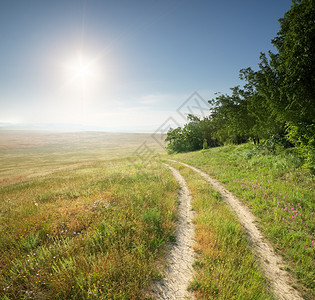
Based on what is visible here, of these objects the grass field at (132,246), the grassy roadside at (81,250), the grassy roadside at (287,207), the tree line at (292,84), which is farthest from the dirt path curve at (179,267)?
the tree line at (292,84)

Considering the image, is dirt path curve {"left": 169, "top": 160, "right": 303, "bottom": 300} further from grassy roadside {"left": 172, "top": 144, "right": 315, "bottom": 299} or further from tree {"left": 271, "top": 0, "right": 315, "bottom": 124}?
tree {"left": 271, "top": 0, "right": 315, "bottom": 124}

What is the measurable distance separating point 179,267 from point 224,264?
1.33 m

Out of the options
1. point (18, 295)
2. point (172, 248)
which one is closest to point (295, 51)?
point (172, 248)

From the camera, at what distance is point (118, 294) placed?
293 cm

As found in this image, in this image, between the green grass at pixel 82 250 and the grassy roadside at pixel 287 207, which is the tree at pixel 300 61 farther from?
the green grass at pixel 82 250

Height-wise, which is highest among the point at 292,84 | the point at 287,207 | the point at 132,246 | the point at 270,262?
the point at 292,84

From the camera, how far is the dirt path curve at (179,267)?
10.7ft

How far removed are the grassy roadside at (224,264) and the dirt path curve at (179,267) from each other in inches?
9.2

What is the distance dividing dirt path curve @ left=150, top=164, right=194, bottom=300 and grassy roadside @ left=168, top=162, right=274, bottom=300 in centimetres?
23

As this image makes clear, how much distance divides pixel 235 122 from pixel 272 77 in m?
7.39

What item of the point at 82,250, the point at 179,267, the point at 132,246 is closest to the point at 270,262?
the point at 179,267

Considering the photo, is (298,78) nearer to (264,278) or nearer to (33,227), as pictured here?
(264,278)

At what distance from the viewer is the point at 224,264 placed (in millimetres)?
3949

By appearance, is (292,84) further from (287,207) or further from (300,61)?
(287,207)
